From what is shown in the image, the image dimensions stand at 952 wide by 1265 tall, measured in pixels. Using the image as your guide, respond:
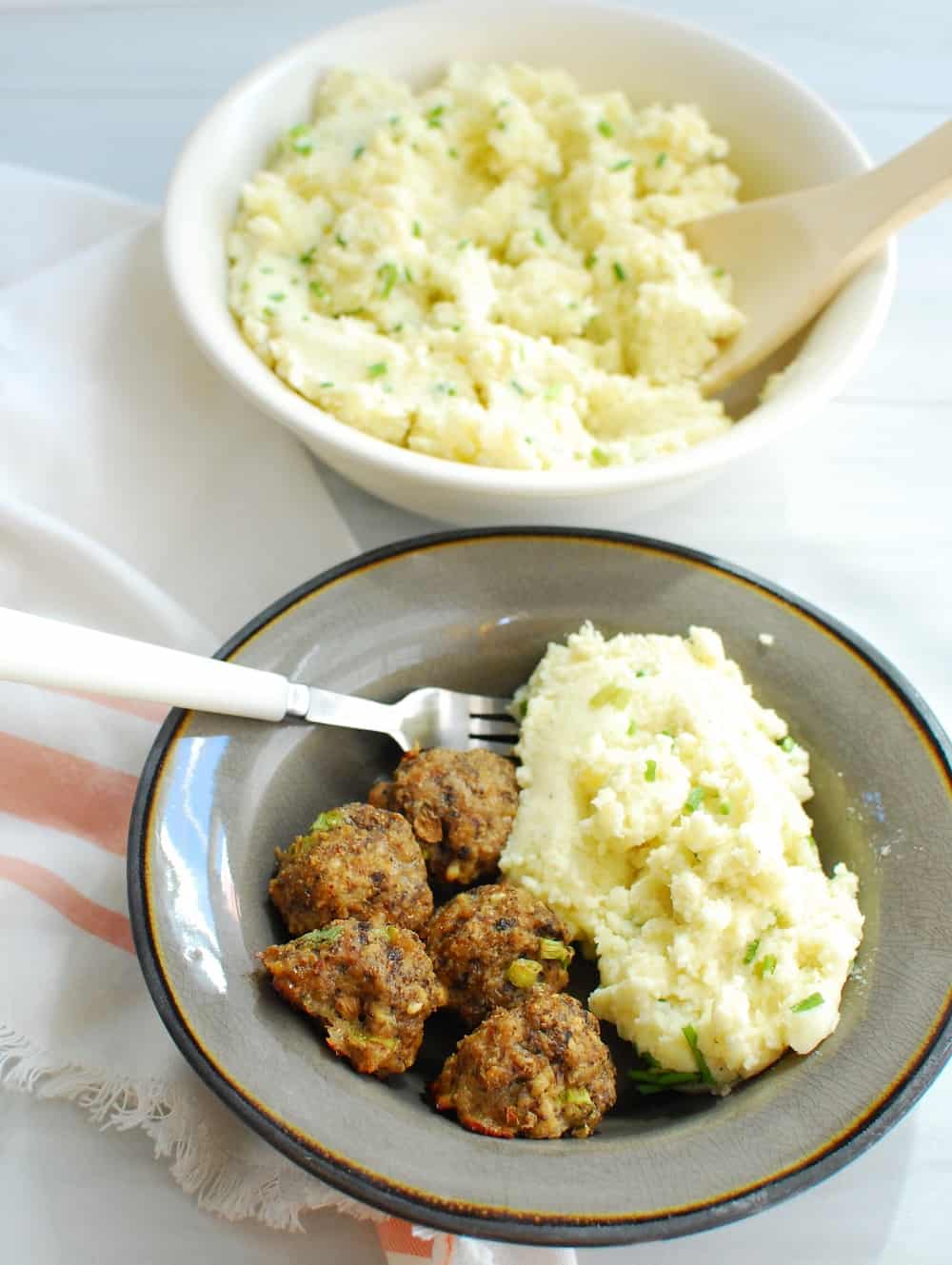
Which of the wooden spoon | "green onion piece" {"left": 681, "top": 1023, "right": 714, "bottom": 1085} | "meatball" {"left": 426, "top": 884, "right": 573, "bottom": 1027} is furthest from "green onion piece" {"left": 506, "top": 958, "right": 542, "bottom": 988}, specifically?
the wooden spoon

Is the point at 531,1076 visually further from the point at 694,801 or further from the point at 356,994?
the point at 694,801

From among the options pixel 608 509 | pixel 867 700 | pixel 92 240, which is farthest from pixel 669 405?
pixel 92 240

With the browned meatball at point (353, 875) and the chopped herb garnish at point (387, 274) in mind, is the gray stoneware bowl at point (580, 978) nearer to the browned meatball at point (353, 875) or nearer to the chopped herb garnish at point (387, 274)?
the browned meatball at point (353, 875)

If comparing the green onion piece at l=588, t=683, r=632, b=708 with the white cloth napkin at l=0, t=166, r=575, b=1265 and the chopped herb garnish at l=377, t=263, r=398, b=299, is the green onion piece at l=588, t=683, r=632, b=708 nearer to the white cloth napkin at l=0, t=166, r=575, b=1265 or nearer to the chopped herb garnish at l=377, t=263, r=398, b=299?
the white cloth napkin at l=0, t=166, r=575, b=1265

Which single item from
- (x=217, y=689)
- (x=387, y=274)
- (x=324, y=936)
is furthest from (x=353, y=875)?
(x=387, y=274)

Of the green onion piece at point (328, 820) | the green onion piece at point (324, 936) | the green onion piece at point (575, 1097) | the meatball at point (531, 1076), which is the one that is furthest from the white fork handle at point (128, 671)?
the green onion piece at point (575, 1097)

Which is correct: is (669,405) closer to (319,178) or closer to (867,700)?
(867,700)
